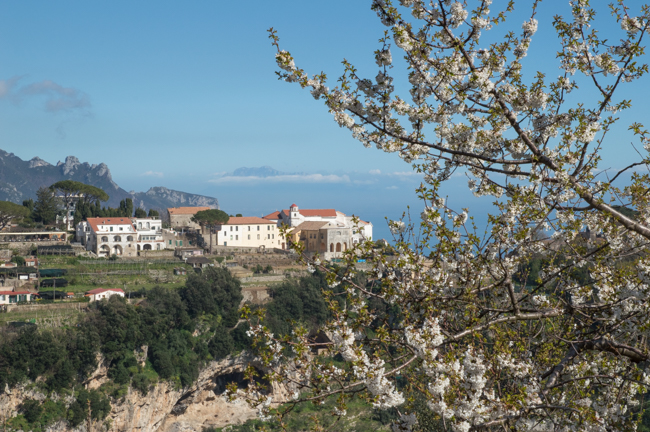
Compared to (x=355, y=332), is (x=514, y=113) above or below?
above

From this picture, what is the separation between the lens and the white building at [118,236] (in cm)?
4488

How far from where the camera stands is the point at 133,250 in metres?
46.3

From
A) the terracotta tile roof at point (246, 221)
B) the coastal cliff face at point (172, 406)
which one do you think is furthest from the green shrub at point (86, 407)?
the terracotta tile roof at point (246, 221)

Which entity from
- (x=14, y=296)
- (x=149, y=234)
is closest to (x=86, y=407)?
(x=14, y=296)

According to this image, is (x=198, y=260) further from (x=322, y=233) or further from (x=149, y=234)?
(x=322, y=233)

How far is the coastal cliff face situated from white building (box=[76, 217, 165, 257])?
1577cm

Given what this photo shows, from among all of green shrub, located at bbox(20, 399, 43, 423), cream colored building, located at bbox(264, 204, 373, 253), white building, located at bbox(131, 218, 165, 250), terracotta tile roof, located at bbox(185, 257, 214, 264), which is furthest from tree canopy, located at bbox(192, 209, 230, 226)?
green shrub, located at bbox(20, 399, 43, 423)

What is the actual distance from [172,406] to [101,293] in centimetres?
769

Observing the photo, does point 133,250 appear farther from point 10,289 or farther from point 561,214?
point 561,214

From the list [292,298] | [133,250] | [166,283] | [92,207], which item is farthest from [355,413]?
[92,207]

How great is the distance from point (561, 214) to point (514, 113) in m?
1.22

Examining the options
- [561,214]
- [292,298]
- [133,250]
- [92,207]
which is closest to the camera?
[561,214]

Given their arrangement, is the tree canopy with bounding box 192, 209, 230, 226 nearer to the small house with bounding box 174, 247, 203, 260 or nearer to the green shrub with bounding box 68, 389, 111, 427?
the small house with bounding box 174, 247, 203, 260

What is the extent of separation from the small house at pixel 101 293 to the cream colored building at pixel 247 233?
1794 centimetres
